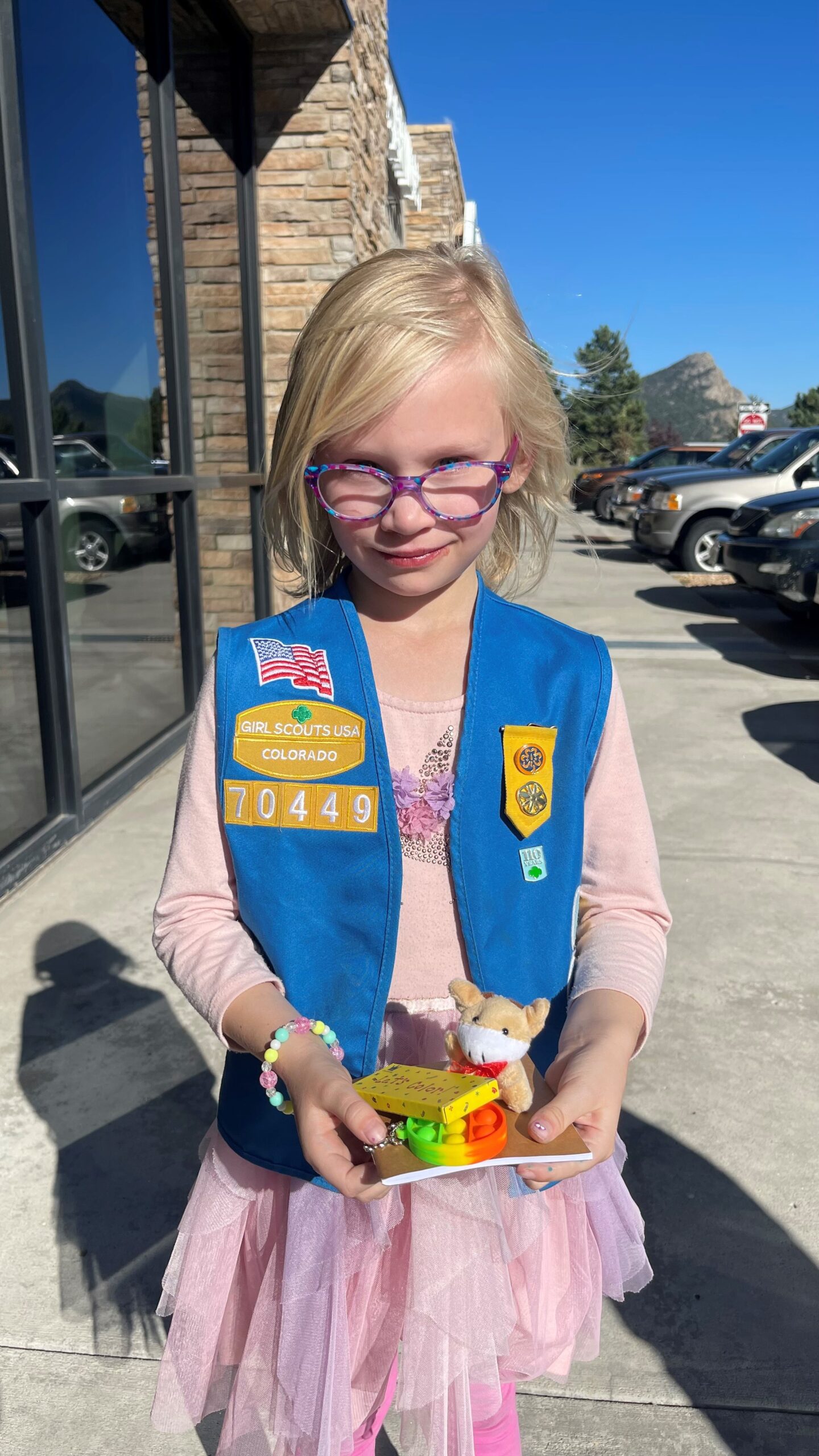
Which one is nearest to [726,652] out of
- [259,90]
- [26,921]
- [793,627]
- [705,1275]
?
[793,627]

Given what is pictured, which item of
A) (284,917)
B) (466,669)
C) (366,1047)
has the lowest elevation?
(366,1047)

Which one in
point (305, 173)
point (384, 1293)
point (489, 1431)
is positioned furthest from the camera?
point (305, 173)

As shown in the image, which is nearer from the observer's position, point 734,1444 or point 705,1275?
point 734,1444

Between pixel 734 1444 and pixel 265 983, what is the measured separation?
3.91 feet

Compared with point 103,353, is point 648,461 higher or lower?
lower

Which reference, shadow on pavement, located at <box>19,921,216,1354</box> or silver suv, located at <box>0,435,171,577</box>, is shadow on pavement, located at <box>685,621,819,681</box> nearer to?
silver suv, located at <box>0,435,171,577</box>

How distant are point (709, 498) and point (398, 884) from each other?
12993 mm

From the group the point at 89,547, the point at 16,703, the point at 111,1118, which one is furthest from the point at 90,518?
the point at 111,1118

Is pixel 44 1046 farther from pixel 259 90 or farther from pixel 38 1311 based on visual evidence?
pixel 259 90

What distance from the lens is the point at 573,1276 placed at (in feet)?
4.84

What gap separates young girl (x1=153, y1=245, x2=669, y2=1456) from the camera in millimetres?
1293

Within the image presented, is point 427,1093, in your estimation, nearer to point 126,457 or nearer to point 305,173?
point 126,457

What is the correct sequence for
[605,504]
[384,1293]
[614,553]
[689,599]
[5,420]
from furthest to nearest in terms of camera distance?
[605,504] < [614,553] < [689,599] < [5,420] < [384,1293]

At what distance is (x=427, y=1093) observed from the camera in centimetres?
102
